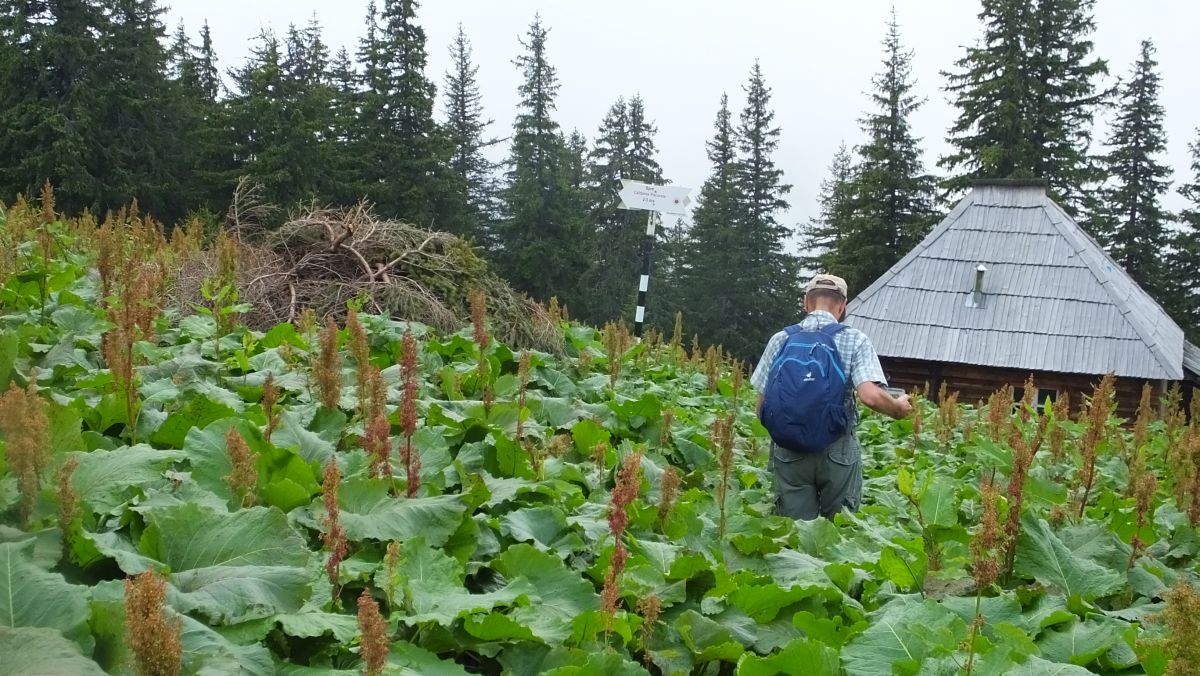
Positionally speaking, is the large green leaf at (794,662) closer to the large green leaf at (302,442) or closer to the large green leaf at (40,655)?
the large green leaf at (40,655)

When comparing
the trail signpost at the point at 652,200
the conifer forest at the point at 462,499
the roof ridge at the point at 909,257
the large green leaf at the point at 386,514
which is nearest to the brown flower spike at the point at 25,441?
the conifer forest at the point at 462,499

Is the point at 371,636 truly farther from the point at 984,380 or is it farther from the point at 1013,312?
the point at 1013,312

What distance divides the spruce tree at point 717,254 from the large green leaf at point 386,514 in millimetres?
43739

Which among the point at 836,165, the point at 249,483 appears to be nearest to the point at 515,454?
the point at 249,483

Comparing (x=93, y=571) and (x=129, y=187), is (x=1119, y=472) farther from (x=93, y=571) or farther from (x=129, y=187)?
(x=129, y=187)

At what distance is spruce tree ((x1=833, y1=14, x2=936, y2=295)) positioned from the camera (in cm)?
3666

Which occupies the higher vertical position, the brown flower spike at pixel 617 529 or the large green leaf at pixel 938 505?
the brown flower spike at pixel 617 529

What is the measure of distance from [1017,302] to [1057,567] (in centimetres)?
1990

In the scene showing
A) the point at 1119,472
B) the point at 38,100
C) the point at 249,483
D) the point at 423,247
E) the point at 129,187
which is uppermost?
the point at 38,100

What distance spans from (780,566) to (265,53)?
37727 mm

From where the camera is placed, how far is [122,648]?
167 cm

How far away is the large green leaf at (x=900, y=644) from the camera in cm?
224

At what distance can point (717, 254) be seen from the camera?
46.8 m

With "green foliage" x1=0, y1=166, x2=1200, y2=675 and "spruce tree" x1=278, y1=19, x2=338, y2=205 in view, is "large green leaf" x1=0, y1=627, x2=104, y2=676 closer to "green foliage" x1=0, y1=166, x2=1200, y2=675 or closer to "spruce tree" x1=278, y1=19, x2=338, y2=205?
"green foliage" x1=0, y1=166, x2=1200, y2=675
